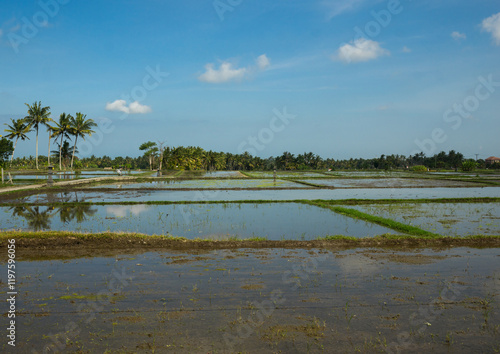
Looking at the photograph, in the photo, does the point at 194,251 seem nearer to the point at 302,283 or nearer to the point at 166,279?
the point at 166,279

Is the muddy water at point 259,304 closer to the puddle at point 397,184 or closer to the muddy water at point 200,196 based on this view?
the muddy water at point 200,196

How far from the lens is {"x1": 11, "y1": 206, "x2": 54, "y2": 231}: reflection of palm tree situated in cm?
1016

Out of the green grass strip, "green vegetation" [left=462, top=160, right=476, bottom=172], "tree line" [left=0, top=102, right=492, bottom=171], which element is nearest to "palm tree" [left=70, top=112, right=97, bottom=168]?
"tree line" [left=0, top=102, right=492, bottom=171]

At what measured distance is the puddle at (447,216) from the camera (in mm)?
9836

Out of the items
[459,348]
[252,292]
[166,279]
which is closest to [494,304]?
[459,348]

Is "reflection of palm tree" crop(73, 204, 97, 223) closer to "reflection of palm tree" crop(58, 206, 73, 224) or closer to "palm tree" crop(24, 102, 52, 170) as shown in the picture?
"reflection of palm tree" crop(58, 206, 73, 224)

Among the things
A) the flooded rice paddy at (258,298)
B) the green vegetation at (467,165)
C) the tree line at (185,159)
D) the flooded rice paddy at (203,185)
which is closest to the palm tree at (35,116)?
the tree line at (185,159)

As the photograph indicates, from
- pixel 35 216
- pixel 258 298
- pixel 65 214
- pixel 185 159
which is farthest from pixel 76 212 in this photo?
pixel 185 159

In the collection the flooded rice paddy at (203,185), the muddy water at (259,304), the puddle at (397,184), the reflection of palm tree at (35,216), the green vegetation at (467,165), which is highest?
the green vegetation at (467,165)

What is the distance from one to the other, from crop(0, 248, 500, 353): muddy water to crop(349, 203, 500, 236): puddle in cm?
329

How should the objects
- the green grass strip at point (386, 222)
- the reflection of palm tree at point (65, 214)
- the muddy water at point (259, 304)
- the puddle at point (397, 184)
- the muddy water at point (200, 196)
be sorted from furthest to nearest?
the puddle at point (397, 184) → the muddy water at point (200, 196) → the reflection of palm tree at point (65, 214) → the green grass strip at point (386, 222) → the muddy water at point (259, 304)

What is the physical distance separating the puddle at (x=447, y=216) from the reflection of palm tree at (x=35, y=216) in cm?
1155

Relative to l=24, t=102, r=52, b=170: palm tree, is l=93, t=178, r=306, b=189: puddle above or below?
below

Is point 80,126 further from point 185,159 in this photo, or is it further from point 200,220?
point 200,220
